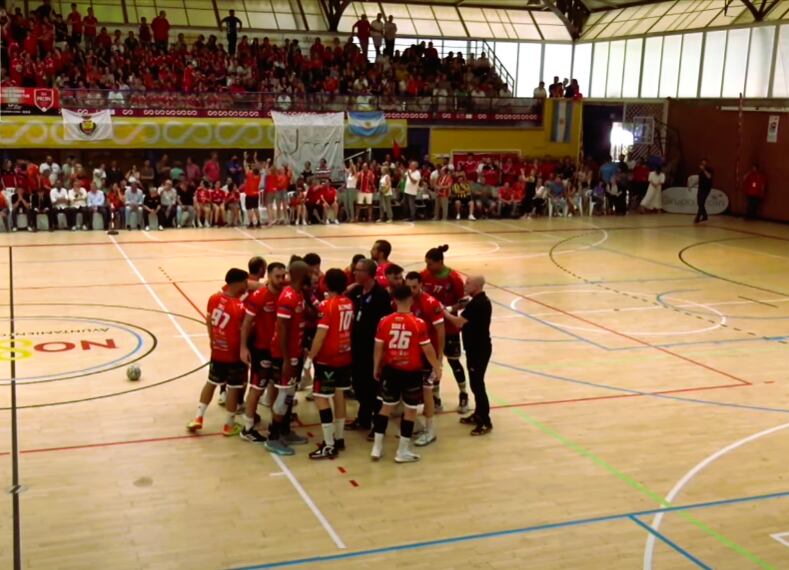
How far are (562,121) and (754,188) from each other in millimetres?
7305

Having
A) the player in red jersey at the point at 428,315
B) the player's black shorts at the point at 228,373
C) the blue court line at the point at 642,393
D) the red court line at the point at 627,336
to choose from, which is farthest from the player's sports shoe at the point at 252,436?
the red court line at the point at 627,336

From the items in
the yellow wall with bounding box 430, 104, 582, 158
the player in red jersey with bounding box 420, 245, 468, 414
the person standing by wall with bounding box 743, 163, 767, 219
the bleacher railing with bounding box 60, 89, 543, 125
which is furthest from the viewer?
the yellow wall with bounding box 430, 104, 582, 158

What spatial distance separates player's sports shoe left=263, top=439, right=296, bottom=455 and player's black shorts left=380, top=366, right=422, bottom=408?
119 cm

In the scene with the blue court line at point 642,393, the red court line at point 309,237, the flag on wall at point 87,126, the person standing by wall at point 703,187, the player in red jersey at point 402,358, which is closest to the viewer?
the player in red jersey at point 402,358

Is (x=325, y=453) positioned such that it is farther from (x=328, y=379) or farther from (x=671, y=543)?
(x=671, y=543)

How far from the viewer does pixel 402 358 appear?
898 cm

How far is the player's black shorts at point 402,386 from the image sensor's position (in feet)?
29.7

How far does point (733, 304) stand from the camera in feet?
57.6

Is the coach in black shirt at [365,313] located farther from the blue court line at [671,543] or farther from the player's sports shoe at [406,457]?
the blue court line at [671,543]

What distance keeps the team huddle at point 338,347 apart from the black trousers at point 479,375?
14 millimetres

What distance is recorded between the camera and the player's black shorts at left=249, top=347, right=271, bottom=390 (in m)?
9.60

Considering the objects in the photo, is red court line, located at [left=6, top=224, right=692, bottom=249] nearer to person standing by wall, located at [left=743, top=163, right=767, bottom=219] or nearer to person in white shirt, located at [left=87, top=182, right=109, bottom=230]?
person in white shirt, located at [left=87, top=182, right=109, bottom=230]

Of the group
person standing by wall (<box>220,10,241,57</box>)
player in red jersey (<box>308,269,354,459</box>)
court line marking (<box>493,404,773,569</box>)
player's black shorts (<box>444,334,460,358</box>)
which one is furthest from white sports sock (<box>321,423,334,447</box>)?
person standing by wall (<box>220,10,241,57</box>)

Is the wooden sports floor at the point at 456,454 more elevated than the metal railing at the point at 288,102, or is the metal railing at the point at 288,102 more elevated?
the metal railing at the point at 288,102
